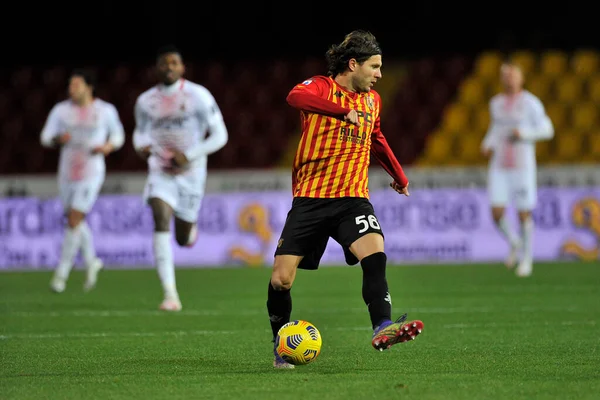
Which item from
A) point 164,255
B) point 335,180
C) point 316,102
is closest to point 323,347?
point 335,180

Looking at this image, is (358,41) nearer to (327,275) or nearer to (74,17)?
(327,275)

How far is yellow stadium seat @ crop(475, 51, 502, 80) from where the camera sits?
2142 centimetres

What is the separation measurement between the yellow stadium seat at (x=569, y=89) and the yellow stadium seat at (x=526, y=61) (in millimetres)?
620

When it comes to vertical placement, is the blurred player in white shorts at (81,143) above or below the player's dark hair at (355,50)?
below

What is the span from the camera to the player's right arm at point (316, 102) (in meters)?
6.21

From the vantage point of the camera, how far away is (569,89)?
67.8 ft

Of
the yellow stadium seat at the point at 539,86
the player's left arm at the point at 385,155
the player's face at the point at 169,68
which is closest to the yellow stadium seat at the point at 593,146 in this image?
the yellow stadium seat at the point at 539,86

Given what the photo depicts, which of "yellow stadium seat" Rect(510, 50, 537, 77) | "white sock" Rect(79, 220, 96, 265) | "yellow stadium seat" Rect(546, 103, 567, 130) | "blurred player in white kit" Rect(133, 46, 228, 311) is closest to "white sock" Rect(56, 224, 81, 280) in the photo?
"white sock" Rect(79, 220, 96, 265)

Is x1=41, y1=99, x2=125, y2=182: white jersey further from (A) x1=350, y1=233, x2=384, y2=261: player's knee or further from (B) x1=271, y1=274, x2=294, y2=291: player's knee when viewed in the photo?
(A) x1=350, y1=233, x2=384, y2=261: player's knee

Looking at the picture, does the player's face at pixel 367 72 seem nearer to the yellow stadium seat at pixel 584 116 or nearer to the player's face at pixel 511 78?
the player's face at pixel 511 78

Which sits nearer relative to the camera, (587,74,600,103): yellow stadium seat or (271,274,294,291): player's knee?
(271,274,294,291): player's knee

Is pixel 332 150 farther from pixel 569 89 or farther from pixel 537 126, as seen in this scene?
pixel 569 89

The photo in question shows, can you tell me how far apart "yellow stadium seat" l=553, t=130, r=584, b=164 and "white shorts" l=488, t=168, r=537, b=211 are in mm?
5409

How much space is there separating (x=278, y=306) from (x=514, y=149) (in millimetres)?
8431
